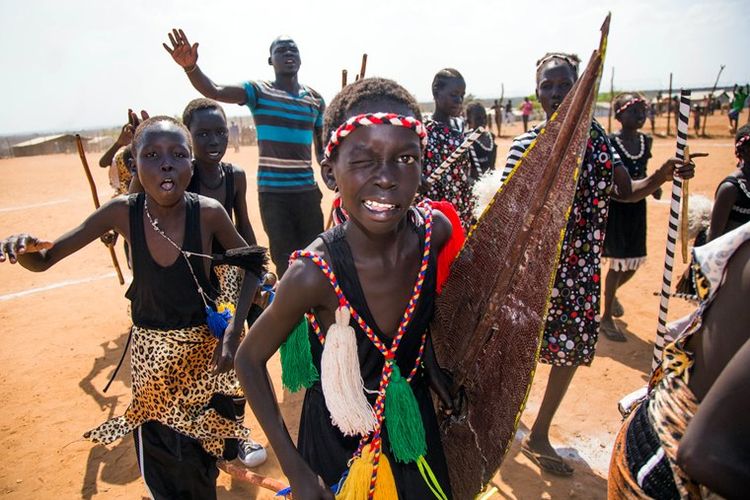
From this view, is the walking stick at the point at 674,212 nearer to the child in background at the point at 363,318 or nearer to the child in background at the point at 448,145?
the child in background at the point at 448,145

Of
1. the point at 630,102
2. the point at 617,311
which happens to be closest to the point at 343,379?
the point at 630,102

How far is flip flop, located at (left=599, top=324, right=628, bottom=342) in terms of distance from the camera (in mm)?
4910

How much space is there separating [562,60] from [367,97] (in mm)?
1881

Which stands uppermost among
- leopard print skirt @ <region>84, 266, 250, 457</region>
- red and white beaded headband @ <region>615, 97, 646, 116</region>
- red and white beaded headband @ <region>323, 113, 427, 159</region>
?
red and white beaded headband @ <region>615, 97, 646, 116</region>

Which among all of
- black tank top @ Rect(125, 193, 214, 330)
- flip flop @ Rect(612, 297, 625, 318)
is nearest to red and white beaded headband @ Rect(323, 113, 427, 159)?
black tank top @ Rect(125, 193, 214, 330)

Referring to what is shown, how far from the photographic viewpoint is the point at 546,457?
10.3 ft

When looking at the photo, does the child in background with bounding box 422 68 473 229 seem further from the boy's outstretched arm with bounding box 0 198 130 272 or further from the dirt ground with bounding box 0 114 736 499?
the boy's outstretched arm with bounding box 0 198 130 272

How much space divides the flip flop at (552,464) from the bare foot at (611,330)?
223cm

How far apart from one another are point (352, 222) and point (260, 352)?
542mm

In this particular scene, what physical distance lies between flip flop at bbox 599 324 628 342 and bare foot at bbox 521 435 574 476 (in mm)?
2165

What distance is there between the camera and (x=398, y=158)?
1.51 metres

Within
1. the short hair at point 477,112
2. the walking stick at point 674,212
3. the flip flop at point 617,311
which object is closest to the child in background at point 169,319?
the walking stick at point 674,212

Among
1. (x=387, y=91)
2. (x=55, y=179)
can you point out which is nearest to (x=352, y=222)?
(x=387, y=91)

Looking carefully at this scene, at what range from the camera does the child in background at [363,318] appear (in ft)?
4.92
